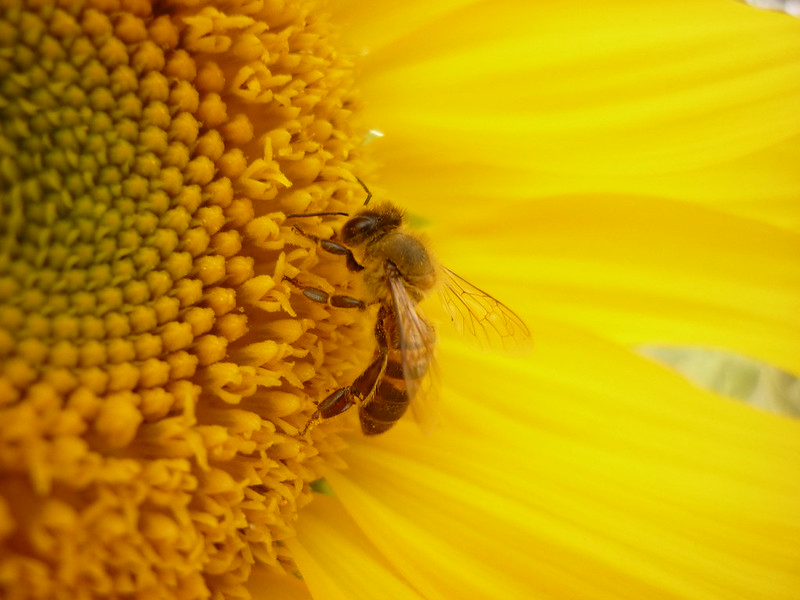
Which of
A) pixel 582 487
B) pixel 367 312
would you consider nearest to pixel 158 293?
pixel 367 312

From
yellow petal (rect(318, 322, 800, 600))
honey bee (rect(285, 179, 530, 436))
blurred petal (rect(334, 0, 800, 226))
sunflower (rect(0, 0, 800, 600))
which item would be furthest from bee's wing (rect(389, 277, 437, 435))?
blurred petal (rect(334, 0, 800, 226))

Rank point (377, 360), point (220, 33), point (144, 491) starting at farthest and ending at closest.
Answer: point (377, 360) → point (220, 33) → point (144, 491)

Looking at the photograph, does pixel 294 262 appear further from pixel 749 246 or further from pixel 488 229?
pixel 749 246

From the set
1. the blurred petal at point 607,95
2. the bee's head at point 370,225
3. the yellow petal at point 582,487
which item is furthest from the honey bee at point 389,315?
the blurred petal at point 607,95

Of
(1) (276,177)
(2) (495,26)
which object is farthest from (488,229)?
(1) (276,177)

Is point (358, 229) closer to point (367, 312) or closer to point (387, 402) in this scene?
point (367, 312)

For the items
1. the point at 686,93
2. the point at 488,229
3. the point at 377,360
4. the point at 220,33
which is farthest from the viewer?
the point at 488,229

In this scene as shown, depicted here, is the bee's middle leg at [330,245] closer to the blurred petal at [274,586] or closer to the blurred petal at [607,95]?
the blurred petal at [607,95]
